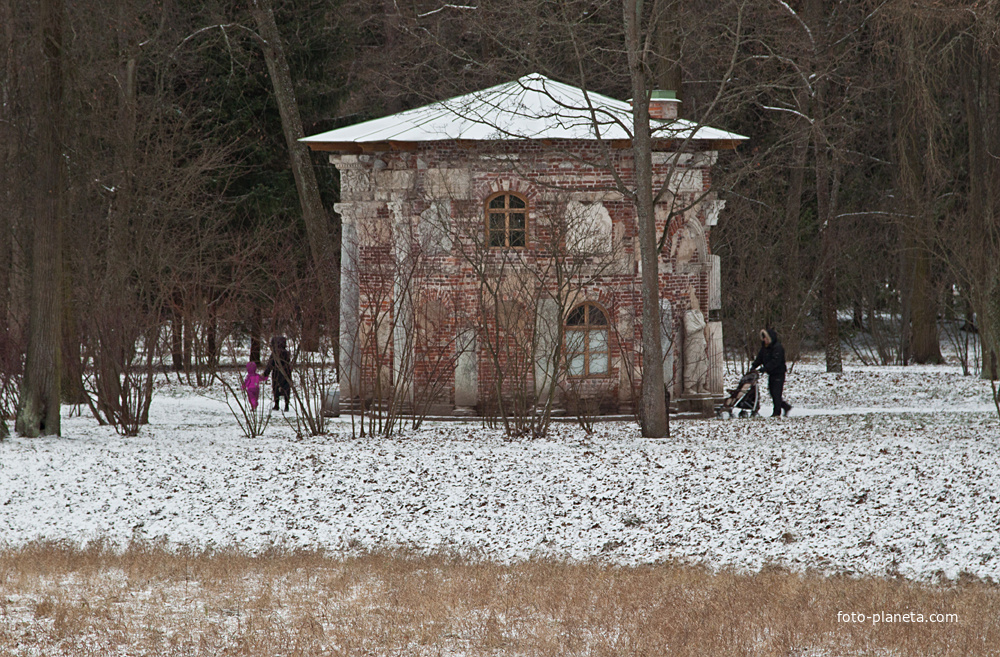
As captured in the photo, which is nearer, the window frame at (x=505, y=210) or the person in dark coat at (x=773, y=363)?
the window frame at (x=505, y=210)

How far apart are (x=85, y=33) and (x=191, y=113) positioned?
12361 millimetres

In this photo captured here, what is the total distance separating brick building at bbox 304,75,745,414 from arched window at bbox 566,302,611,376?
0.02 m

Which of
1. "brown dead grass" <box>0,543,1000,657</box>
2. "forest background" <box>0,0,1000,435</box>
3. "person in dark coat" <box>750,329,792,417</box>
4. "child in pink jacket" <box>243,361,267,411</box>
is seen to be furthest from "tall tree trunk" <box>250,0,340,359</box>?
"brown dead grass" <box>0,543,1000,657</box>

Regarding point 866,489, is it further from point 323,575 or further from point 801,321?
point 801,321

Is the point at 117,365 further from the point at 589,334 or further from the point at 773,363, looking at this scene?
the point at 773,363

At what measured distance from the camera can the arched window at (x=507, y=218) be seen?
1692 cm

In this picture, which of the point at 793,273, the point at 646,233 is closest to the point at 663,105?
the point at 646,233

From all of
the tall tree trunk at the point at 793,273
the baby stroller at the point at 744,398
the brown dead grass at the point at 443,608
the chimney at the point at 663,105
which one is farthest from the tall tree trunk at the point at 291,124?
the brown dead grass at the point at 443,608

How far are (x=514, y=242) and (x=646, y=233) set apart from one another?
348 centimetres

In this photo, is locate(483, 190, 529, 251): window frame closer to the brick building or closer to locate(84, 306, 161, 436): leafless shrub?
the brick building

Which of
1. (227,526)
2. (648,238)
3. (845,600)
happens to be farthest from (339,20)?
(845,600)

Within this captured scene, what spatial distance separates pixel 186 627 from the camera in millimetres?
6828

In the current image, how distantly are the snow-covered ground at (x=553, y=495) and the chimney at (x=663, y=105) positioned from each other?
6.10 m

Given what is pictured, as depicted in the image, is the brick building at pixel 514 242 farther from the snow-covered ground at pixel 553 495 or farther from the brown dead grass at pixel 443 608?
the brown dead grass at pixel 443 608
